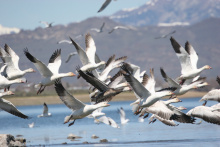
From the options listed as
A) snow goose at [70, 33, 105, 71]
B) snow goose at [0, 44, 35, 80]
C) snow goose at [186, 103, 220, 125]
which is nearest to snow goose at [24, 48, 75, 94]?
snow goose at [70, 33, 105, 71]

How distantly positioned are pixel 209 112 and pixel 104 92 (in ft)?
9.72

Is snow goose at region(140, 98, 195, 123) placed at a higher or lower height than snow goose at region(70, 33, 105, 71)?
lower

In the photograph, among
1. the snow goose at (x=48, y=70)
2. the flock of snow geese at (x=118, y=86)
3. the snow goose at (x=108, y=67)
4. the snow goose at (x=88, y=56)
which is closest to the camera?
the flock of snow geese at (x=118, y=86)

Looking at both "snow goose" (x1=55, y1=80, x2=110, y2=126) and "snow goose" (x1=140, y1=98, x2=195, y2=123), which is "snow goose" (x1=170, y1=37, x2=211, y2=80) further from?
"snow goose" (x1=55, y1=80, x2=110, y2=126)

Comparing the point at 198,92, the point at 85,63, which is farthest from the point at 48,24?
the point at 198,92

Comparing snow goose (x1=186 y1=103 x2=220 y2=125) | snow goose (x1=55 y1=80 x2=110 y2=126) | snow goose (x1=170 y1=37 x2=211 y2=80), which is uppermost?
snow goose (x1=170 y1=37 x2=211 y2=80)

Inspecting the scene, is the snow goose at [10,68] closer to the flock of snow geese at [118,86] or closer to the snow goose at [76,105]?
the flock of snow geese at [118,86]

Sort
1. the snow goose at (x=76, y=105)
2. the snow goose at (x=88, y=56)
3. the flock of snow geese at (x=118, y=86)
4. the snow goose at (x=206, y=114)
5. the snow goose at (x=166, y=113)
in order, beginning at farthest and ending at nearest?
the snow goose at (x=88, y=56), the snow goose at (x=206, y=114), the snow goose at (x=166, y=113), the flock of snow geese at (x=118, y=86), the snow goose at (x=76, y=105)

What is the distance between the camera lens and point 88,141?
1891 cm

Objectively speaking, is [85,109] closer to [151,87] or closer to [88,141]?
[151,87]

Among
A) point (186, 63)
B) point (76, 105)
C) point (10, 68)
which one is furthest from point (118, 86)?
point (10, 68)

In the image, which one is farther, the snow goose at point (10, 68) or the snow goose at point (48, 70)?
the snow goose at point (10, 68)

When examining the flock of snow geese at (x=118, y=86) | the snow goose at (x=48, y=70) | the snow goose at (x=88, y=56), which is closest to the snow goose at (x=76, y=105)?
the flock of snow geese at (x=118, y=86)

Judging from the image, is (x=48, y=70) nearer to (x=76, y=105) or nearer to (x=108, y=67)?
(x=76, y=105)
